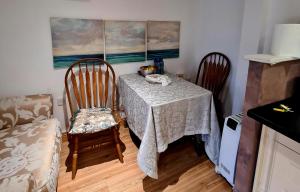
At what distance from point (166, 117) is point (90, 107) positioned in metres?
0.96

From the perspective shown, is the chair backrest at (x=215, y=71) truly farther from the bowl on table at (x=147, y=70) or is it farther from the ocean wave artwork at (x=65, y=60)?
the ocean wave artwork at (x=65, y=60)

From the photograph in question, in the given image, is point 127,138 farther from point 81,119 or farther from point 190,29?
point 190,29

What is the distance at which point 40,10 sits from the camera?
201 centimetres

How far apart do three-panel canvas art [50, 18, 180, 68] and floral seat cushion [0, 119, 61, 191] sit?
785mm

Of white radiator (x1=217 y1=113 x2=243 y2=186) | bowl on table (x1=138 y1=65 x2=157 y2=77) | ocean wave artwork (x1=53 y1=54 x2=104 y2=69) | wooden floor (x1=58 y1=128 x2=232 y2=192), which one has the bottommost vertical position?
wooden floor (x1=58 y1=128 x2=232 y2=192)

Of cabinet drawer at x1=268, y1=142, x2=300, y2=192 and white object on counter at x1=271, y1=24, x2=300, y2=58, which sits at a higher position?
white object on counter at x1=271, y1=24, x2=300, y2=58

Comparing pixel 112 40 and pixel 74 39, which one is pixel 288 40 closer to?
pixel 112 40

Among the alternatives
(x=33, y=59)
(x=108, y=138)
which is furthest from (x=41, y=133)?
(x=33, y=59)

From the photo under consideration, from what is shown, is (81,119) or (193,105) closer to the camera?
(193,105)

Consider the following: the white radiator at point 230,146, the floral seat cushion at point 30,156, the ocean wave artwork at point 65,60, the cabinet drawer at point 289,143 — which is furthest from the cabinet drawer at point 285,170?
the ocean wave artwork at point 65,60

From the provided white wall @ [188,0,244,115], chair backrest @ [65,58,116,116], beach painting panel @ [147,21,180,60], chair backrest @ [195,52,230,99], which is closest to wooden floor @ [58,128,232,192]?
chair backrest @ [65,58,116,116]

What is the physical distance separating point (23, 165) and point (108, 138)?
90 cm

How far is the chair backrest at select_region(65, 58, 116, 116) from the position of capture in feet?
7.11

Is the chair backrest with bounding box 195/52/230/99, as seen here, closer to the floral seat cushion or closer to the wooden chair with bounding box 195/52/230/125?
the wooden chair with bounding box 195/52/230/125
